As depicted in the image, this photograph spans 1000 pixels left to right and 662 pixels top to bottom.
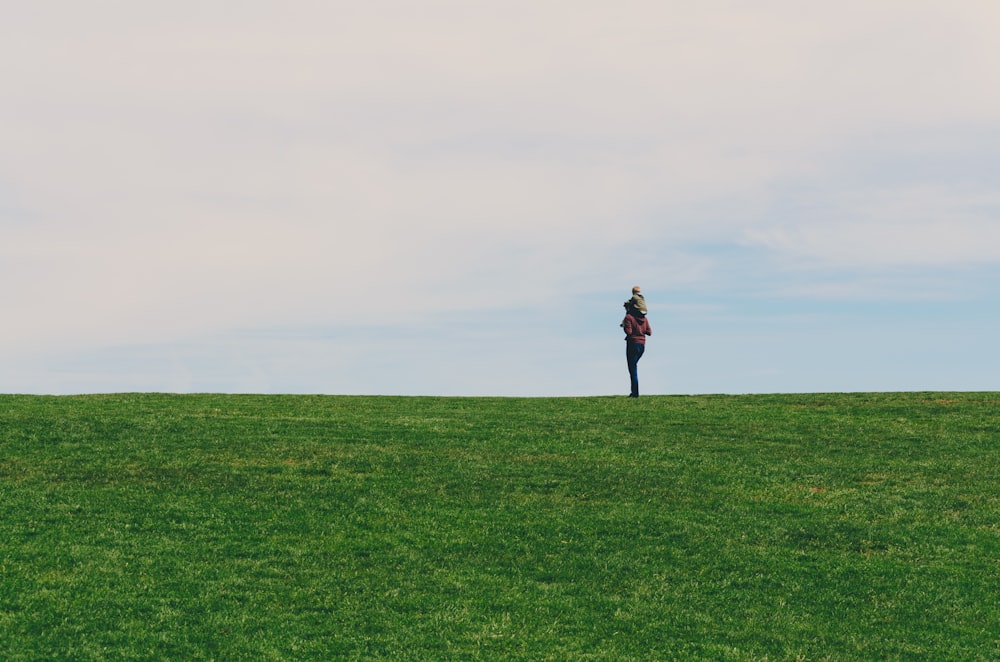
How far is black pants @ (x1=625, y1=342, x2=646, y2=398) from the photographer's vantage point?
33.9m

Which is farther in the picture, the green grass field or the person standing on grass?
the person standing on grass

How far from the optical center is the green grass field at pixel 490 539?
13711mm

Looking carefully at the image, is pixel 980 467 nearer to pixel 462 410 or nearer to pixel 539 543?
pixel 539 543

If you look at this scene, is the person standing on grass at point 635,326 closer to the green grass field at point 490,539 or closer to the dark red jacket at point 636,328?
the dark red jacket at point 636,328

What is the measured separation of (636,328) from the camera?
3378 cm

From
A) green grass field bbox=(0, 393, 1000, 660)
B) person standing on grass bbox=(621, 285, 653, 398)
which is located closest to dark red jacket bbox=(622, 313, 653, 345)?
person standing on grass bbox=(621, 285, 653, 398)

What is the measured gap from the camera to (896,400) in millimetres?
33500

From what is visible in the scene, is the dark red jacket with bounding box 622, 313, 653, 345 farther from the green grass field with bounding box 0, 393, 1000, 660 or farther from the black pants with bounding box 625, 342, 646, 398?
the green grass field with bounding box 0, 393, 1000, 660

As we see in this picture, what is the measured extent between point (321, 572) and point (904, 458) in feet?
50.1

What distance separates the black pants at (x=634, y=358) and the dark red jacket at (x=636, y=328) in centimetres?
16

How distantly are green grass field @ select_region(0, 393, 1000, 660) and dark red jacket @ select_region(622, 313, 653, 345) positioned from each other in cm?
569

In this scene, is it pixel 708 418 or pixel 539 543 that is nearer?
pixel 539 543

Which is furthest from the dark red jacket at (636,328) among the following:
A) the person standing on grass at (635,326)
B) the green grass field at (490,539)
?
the green grass field at (490,539)

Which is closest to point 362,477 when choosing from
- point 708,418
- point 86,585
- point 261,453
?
point 261,453
